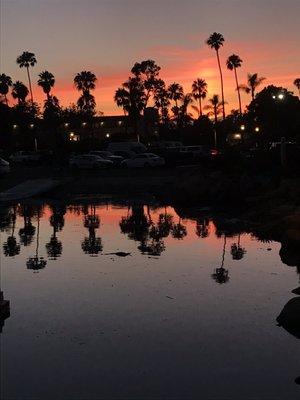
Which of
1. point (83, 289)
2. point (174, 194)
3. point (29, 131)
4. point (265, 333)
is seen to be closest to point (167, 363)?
point (265, 333)

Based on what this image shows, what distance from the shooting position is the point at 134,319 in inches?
367

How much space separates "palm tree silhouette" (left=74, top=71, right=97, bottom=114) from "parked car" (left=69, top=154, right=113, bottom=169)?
5293 centimetres

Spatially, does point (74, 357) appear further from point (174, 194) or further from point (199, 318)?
point (174, 194)

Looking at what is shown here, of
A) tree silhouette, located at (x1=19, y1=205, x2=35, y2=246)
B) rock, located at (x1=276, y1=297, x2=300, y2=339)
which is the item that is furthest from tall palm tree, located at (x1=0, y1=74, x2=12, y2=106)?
rock, located at (x1=276, y1=297, x2=300, y2=339)

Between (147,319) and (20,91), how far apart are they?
102 metres

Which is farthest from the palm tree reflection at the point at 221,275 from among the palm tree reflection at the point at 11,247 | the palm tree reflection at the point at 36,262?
the palm tree reflection at the point at 11,247

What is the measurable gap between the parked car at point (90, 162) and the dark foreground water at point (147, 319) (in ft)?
120

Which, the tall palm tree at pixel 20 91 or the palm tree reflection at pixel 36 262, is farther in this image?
the tall palm tree at pixel 20 91

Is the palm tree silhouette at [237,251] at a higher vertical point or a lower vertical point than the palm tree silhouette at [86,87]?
lower

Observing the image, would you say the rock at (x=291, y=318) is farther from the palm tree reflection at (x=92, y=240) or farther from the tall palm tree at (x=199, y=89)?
the tall palm tree at (x=199, y=89)

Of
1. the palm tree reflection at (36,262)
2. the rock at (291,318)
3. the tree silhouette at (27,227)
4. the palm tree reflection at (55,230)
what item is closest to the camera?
the rock at (291,318)

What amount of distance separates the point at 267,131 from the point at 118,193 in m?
45.2

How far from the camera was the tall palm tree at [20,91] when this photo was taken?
4186 inches

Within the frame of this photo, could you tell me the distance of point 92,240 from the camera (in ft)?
55.4
